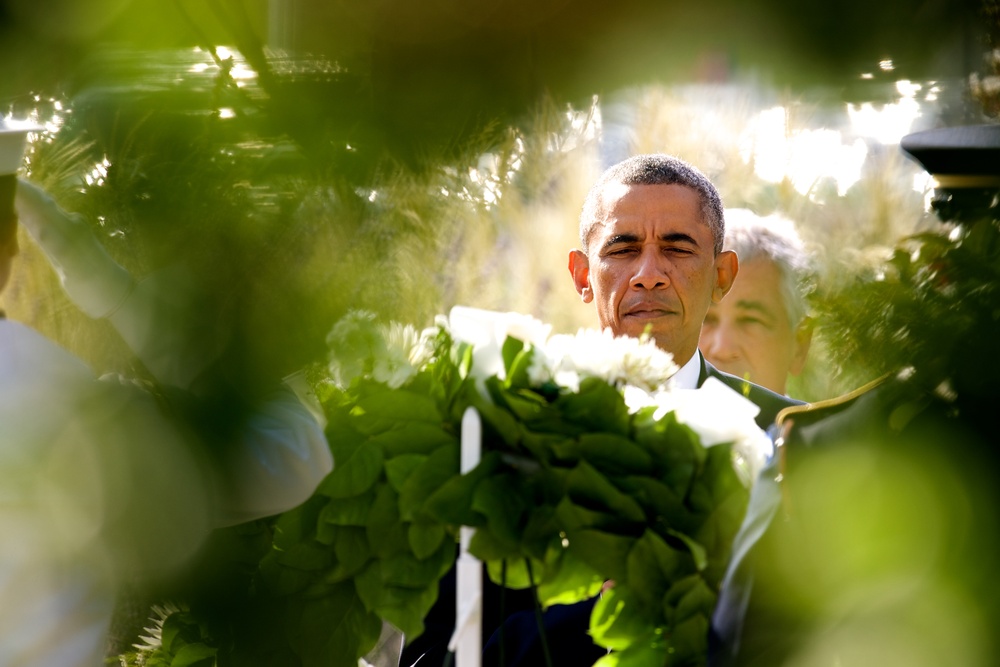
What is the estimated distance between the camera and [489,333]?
1.09 meters

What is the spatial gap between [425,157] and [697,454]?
57cm

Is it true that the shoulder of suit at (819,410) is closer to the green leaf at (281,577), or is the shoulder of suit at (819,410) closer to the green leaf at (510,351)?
the green leaf at (510,351)

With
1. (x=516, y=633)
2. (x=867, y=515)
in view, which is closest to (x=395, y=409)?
(x=516, y=633)

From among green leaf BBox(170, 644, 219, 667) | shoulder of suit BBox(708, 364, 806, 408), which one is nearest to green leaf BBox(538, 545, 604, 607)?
green leaf BBox(170, 644, 219, 667)

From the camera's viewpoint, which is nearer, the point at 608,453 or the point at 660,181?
the point at 608,453

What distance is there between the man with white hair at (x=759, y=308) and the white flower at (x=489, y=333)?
1368mm

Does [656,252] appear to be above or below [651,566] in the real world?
above

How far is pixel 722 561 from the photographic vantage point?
3.24ft

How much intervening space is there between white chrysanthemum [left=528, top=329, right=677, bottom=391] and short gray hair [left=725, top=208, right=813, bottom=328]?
1366 millimetres

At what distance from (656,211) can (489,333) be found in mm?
899

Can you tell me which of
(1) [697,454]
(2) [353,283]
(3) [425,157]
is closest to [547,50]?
(3) [425,157]

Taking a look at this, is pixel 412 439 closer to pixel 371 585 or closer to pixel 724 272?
pixel 371 585

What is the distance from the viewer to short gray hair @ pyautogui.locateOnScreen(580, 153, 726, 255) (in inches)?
76.1

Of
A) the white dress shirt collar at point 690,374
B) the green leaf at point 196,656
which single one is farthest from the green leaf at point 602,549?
the white dress shirt collar at point 690,374
